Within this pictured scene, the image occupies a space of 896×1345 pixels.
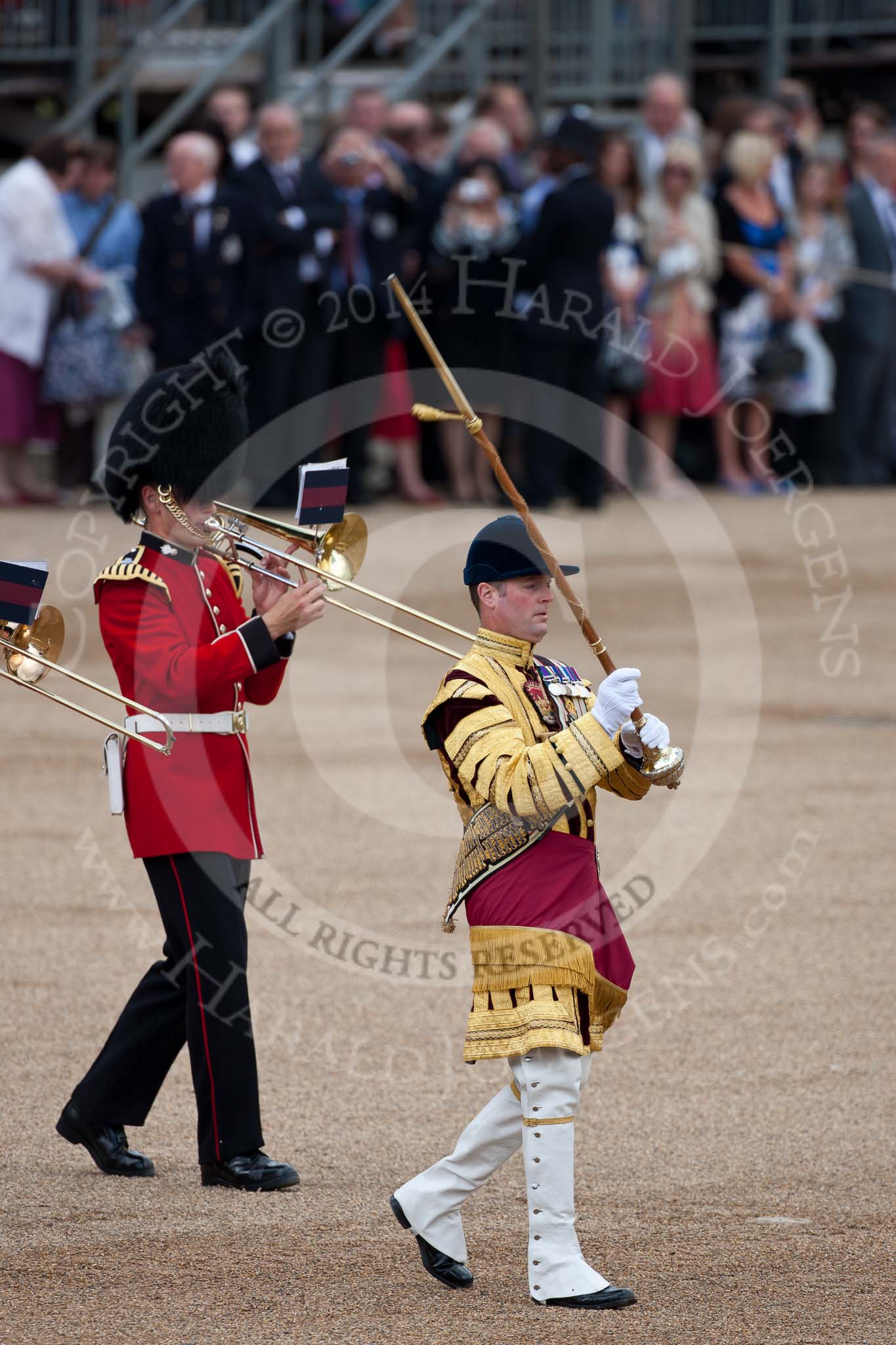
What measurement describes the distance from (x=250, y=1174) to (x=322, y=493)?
136 cm

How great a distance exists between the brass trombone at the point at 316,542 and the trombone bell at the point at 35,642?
1.32 ft

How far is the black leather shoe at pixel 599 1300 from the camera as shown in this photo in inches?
145

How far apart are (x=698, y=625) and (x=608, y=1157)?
21.6 feet

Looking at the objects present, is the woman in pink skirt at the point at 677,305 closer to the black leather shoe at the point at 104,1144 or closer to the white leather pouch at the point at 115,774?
the white leather pouch at the point at 115,774

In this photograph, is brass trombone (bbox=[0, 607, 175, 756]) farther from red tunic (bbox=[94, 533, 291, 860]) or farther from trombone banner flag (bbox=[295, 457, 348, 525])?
trombone banner flag (bbox=[295, 457, 348, 525])

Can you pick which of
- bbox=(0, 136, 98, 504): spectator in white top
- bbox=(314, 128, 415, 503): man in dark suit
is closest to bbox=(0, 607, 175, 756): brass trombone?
bbox=(314, 128, 415, 503): man in dark suit

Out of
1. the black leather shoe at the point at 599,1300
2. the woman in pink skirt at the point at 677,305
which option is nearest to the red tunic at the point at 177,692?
the black leather shoe at the point at 599,1300

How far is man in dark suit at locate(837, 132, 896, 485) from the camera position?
14.6 metres

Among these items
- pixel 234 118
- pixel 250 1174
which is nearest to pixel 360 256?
pixel 234 118

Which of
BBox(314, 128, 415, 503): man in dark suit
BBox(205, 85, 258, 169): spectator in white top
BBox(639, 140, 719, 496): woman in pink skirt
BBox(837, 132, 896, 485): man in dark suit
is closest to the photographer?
BBox(314, 128, 415, 503): man in dark suit

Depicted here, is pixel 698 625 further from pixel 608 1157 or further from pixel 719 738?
pixel 608 1157

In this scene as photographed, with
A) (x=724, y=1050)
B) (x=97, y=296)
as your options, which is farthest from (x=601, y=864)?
(x=97, y=296)

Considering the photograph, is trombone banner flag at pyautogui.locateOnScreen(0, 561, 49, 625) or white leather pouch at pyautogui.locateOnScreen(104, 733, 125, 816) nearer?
trombone banner flag at pyautogui.locateOnScreen(0, 561, 49, 625)

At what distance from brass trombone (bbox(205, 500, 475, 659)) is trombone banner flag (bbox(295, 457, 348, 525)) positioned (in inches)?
2.5
